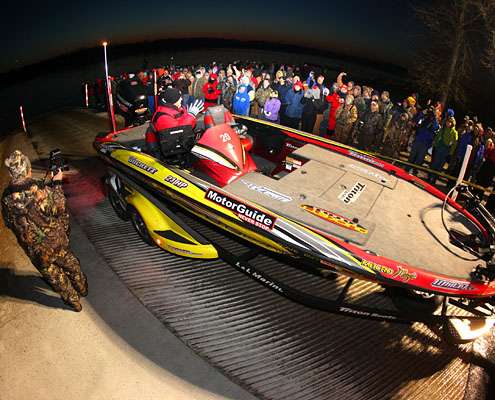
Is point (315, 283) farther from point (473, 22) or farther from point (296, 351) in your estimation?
point (473, 22)

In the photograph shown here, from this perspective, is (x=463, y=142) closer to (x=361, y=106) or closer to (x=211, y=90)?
(x=361, y=106)

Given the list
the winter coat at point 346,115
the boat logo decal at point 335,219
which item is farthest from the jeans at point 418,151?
the boat logo decal at point 335,219

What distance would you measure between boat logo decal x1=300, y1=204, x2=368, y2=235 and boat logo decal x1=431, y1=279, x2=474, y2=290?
76 centimetres

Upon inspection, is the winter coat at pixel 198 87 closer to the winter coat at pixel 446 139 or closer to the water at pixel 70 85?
the water at pixel 70 85

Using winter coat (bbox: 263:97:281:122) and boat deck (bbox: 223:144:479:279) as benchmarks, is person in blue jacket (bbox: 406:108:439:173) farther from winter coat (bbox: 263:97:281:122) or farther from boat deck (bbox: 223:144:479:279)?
boat deck (bbox: 223:144:479:279)

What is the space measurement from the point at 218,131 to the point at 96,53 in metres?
35.1

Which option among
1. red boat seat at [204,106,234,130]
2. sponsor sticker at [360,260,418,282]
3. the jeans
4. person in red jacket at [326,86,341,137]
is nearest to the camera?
sponsor sticker at [360,260,418,282]

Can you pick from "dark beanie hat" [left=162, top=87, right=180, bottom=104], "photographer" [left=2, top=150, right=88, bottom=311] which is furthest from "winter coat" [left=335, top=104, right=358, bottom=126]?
"photographer" [left=2, top=150, right=88, bottom=311]

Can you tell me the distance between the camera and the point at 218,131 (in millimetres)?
4914

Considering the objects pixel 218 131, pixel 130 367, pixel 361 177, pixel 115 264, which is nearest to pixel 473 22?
pixel 361 177

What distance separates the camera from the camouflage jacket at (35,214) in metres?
3.30

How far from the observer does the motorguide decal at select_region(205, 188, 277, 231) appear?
3559 millimetres

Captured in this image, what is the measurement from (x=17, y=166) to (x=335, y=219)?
3089 mm

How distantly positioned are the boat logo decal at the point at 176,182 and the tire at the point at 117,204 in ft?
4.67
